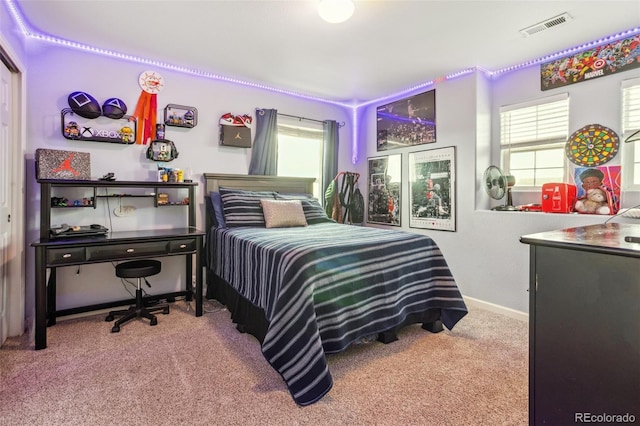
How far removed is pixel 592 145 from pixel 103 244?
4083 millimetres

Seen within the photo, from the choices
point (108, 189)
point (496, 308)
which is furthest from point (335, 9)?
point (496, 308)

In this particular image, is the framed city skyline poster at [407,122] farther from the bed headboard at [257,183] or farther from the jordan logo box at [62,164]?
the jordan logo box at [62,164]

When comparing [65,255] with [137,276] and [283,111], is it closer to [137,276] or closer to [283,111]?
[137,276]

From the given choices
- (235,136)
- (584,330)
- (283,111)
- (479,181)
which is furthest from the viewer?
(283,111)

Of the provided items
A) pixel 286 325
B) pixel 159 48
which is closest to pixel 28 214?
pixel 159 48

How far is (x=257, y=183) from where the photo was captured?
3854 millimetres

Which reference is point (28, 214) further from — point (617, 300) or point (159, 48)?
point (617, 300)

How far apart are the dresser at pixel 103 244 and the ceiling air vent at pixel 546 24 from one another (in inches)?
124

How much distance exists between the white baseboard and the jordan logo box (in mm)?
3821

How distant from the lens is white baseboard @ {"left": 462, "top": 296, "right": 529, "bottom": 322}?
3.04 meters

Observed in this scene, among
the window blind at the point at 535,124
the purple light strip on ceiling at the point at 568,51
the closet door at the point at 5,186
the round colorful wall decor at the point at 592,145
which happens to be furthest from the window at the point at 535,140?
the closet door at the point at 5,186

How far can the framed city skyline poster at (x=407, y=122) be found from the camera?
391cm

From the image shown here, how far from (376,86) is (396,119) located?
1.75 ft

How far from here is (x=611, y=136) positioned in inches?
109
